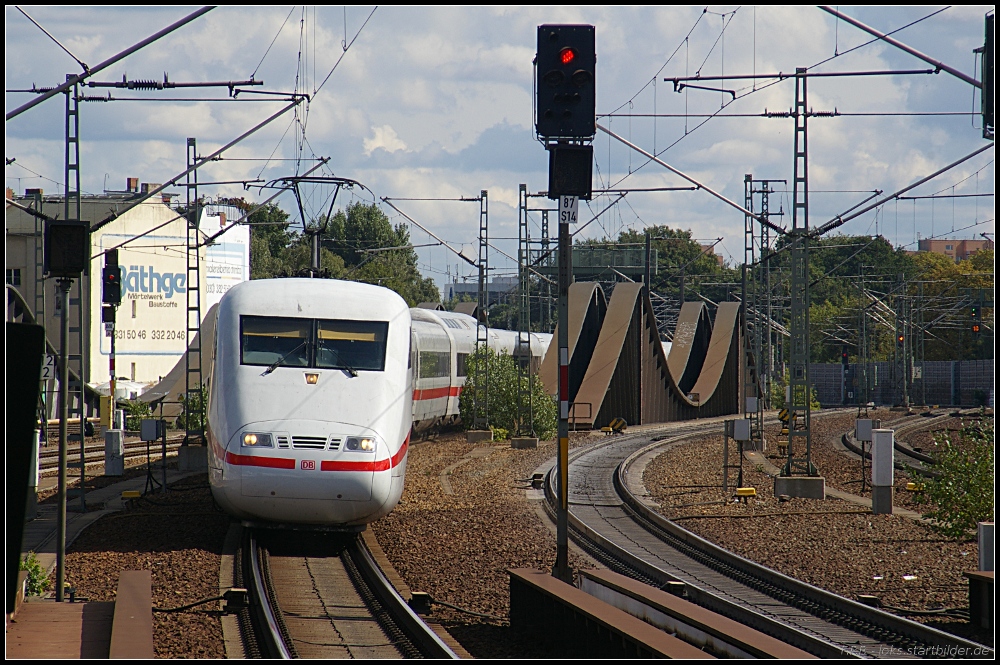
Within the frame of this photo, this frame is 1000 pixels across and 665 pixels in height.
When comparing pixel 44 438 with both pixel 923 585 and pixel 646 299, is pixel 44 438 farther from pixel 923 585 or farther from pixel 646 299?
pixel 923 585

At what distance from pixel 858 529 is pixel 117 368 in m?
50.5

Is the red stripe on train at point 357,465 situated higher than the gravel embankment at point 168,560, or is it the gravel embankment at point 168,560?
the red stripe on train at point 357,465

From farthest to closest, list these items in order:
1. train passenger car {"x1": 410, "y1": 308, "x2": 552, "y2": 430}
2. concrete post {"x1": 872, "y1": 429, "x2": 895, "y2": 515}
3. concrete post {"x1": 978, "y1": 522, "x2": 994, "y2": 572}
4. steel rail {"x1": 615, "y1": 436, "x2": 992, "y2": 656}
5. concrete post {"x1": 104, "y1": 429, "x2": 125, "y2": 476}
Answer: train passenger car {"x1": 410, "y1": 308, "x2": 552, "y2": 430} < concrete post {"x1": 104, "y1": 429, "x2": 125, "y2": 476} < concrete post {"x1": 872, "y1": 429, "x2": 895, "y2": 515} < concrete post {"x1": 978, "y1": 522, "x2": 994, "y2": 572} < steel rail {"x1": 615, "y1": 436, "x2": 992, "y2": 656}

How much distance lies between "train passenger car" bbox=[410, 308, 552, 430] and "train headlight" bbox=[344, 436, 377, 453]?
561 inches

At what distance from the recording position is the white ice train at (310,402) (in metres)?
13.2

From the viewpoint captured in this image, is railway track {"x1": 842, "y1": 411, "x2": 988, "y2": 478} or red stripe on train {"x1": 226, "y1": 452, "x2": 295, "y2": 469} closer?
red stripe on train {"x1": 226, "y1": 452, "x2": 295, "y2": 469}

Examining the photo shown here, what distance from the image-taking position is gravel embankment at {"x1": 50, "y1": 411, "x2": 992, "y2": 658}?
444 inches

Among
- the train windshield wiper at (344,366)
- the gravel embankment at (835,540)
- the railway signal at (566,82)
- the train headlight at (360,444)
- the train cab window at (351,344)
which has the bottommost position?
the gravel embankment at (835,540)

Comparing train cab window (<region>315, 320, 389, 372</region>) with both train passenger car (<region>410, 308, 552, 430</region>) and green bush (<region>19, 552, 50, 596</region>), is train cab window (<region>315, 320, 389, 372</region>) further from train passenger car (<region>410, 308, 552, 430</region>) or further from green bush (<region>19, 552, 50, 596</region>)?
train passenger car (<region>410, 308, 552, 430</region>)

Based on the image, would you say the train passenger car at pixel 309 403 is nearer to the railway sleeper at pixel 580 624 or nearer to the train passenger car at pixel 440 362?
the railway sleeper at pixel 580 624

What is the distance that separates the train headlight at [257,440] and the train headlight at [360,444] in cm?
93

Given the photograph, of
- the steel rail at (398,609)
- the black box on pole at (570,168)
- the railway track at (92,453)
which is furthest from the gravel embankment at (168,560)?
the railway track at (92,453)

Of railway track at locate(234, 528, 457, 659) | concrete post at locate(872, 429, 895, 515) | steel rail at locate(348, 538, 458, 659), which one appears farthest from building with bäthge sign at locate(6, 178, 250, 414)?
steel rail at locate(348, 538, 458, 659)

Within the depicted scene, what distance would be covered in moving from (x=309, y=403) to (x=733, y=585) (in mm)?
5715
